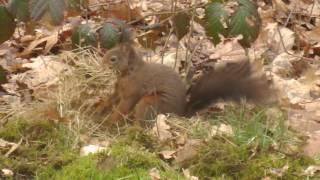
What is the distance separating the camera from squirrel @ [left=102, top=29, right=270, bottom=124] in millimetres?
4902

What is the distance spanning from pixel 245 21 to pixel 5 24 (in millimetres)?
1297

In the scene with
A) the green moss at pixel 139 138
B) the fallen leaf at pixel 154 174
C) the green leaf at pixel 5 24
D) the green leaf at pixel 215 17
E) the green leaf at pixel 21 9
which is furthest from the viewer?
the green moss at pixel 139 138

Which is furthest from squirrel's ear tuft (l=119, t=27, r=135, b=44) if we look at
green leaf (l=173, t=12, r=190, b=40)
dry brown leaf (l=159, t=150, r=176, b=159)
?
dry brown leaf (l=159, t=150, r=176, b=159)

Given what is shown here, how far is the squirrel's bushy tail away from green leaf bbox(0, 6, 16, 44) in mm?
1734

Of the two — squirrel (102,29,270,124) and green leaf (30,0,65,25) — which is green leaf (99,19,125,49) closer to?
squirrel (102,29,270,124)

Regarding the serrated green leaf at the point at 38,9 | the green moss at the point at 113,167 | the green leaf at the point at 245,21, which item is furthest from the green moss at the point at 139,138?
the serrated green leaf at the point at 38,9

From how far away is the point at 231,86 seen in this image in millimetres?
4914

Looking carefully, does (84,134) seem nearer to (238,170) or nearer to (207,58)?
(238,170)

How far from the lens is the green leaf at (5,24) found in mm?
3637

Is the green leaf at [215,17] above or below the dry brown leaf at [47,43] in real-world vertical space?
→ above

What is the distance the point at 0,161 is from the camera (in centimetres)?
405

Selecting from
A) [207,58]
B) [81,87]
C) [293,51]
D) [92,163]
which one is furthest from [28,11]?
[293,51]

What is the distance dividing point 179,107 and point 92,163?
1.24m

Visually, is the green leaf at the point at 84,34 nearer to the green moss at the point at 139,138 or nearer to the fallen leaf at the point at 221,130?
the green moss at the point at 139,138
